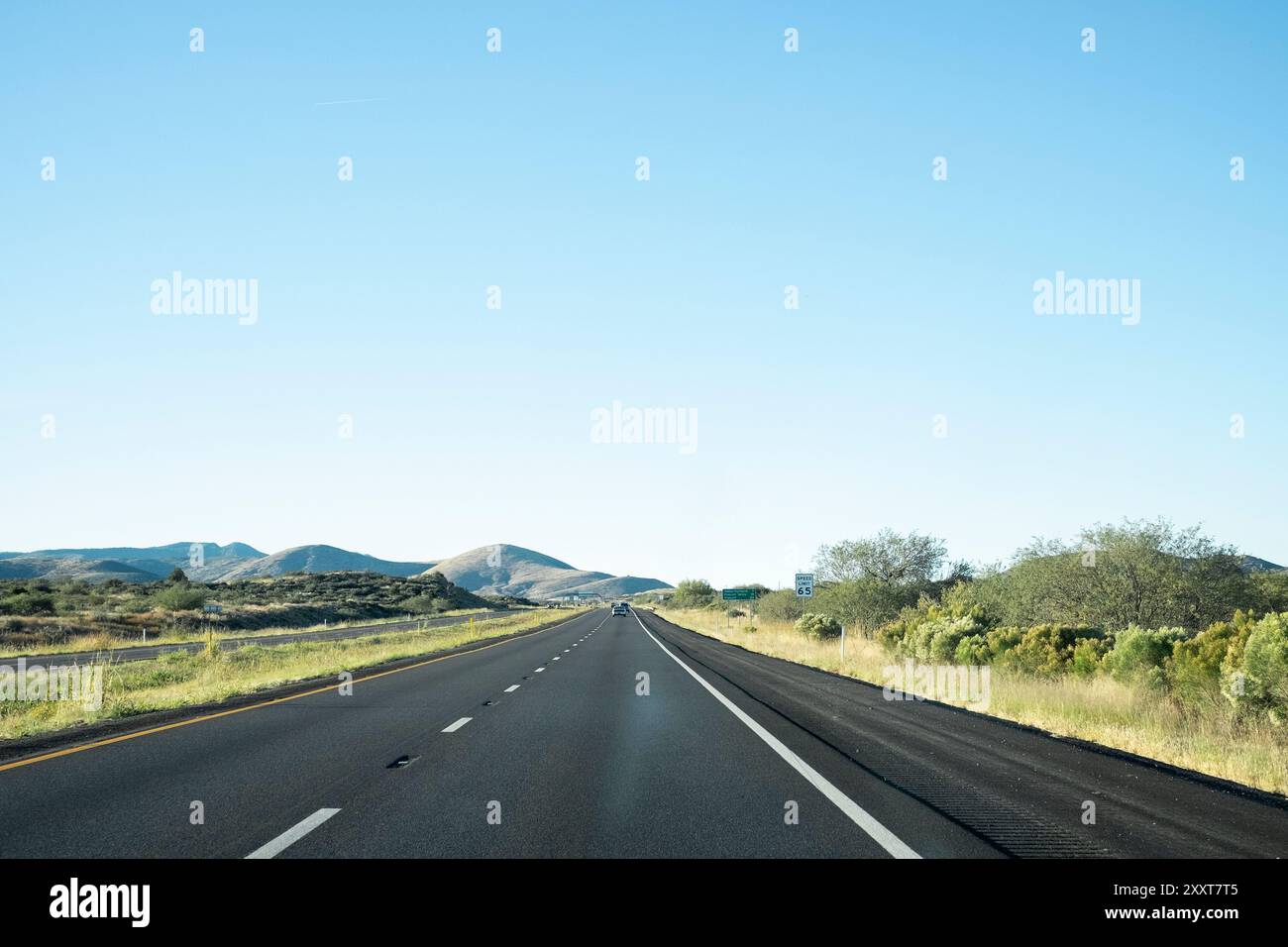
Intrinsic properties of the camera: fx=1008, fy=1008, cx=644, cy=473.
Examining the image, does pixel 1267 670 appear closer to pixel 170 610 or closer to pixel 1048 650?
pixel 1048 650

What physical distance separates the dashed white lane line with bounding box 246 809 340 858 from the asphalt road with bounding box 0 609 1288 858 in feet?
0.09

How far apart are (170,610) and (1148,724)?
6946 centimetres

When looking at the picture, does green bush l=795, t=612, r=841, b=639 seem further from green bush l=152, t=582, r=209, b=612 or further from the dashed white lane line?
green bush l=152, t=582, r=209, b=612

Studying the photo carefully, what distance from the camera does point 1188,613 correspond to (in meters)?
30.4

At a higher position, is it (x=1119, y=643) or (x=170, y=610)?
(x=1119, y=643)

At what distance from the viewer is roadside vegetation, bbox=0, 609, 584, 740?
14718 mm

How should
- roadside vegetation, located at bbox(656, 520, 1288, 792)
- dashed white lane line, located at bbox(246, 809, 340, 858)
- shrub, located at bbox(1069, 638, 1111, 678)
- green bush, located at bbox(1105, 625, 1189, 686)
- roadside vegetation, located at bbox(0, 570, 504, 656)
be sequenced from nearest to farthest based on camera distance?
dashed white lane line, located at bbox(246, 809, 340, 858), roadside vegetation, located at bbox(656, 520, 1288, 792), green bush, located at bbox(1105, 625, 1189, 686), shrub, located at bbox(1069, 638, 1111, 678), roadside vegetation, located at bbox(0, 570, 504, 656)

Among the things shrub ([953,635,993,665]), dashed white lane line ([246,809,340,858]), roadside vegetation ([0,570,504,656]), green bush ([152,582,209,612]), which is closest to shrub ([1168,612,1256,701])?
shrub ([953,635,993,665])

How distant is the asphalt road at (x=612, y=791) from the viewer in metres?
6.70

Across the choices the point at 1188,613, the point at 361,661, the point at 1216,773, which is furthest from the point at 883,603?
the point at 1216,773

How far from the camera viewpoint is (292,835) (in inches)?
270

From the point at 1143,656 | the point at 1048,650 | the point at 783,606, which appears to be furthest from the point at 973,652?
the point at 783,606

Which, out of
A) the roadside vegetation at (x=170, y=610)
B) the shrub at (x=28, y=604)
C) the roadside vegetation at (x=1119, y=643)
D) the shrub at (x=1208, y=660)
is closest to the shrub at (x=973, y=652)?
the roadside vegetation at (x=1119, y=643)
